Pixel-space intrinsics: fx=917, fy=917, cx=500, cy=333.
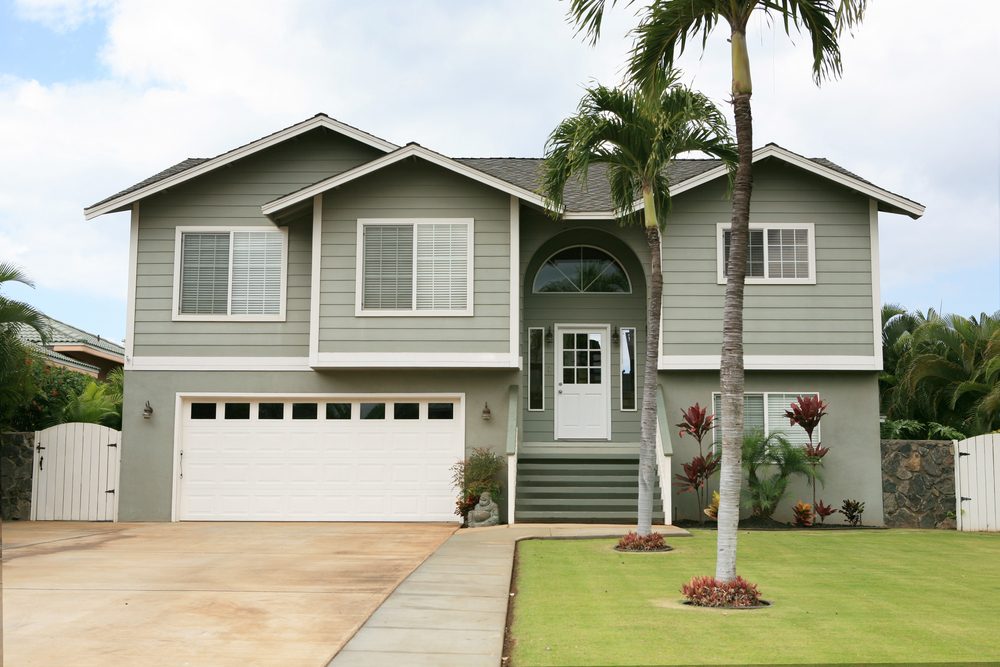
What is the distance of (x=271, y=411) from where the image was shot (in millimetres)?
16047

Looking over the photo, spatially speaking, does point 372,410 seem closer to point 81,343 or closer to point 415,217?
point 415,217

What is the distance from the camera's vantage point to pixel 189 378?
15891 millimetres

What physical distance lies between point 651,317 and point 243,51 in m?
10.1

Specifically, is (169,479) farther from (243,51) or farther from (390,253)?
(243,51)

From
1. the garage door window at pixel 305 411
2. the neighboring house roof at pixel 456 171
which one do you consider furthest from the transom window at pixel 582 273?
the garage door window at pixel 305 411

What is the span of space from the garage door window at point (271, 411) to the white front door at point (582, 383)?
16.0 ft

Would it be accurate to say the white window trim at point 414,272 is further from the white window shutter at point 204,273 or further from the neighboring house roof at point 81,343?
the neighboring house roof at point 81,343

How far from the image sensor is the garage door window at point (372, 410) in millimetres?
15938

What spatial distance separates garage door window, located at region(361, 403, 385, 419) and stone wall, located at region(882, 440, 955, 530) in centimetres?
860

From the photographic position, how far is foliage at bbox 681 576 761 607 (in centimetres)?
764

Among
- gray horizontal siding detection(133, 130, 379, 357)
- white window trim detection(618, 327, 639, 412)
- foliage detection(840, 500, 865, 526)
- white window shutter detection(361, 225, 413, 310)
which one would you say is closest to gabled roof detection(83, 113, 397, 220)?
gray horizontal siding detection(133, 130, 379, 357)

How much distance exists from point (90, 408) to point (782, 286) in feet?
42.1

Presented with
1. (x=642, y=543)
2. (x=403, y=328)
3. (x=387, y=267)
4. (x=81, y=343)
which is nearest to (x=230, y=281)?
(x=387, y=267)

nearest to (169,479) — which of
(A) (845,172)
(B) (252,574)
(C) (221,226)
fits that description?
(C) (221,226)
